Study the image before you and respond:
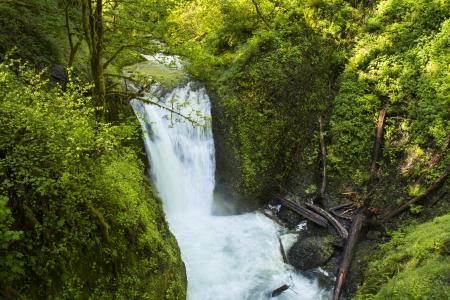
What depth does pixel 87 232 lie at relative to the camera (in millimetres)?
4988

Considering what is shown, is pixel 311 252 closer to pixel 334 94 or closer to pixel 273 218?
pixel 273 218

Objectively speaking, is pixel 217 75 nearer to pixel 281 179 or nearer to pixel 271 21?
pixel 271 21

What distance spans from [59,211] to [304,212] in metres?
7.74

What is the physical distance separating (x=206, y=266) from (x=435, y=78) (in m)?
8.50

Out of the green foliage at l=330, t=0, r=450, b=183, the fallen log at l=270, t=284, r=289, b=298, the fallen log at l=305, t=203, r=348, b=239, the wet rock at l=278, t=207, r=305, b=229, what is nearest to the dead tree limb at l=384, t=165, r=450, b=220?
the green foliage at l=330, t=0, r=450, b=183

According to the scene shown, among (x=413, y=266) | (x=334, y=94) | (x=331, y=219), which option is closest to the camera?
(x=413, y=266)

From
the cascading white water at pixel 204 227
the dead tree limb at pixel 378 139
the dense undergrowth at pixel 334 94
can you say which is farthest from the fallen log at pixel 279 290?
the dead tree limb at pixel 378 139

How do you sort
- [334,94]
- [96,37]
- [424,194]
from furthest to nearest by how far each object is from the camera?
[334,94]
[424,194]
[96,37]

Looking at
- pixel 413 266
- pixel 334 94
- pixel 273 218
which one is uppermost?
pixel 334 94

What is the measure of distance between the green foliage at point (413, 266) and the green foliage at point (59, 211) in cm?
420

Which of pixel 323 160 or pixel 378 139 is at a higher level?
pixel 378 139

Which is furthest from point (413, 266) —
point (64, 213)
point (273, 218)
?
point (64, 213)

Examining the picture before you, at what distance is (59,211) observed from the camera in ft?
15.1

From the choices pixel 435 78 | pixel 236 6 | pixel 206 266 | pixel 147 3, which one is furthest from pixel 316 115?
pixel 147 3
